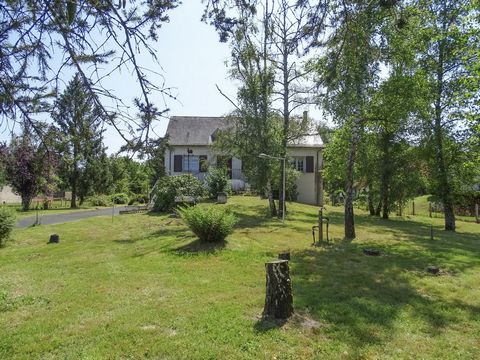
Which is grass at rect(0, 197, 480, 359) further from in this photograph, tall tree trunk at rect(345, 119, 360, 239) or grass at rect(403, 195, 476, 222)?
grass at rect(403, 195, 476, 222)

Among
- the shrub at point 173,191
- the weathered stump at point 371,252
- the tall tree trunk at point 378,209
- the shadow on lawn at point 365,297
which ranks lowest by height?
the shadow on lawn at point 365,297

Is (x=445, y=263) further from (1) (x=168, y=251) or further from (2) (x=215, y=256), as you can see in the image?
(1) (x=168, y=251)

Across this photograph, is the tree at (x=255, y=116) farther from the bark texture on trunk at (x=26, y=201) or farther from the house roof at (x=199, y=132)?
the bark texture on trunk at (x=26, y=201)

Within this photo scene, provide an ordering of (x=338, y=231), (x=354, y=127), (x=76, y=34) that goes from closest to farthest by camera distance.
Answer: (x=76, y=34) → (x=354, y=127) → (x=338, y=231)

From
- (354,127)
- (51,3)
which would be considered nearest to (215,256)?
(354,127)

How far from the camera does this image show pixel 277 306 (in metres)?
5.84

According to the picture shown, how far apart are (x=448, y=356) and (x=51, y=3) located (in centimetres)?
579

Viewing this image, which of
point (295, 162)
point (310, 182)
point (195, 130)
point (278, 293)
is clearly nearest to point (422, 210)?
point (310, 182)

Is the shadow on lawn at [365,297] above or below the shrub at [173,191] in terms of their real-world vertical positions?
below

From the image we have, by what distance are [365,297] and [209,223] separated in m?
5.40

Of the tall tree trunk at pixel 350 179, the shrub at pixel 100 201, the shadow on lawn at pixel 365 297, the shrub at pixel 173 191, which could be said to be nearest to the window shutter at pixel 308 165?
the shrub at pixel 173 191

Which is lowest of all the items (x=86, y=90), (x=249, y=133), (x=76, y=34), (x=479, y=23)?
(x=86, y=90)

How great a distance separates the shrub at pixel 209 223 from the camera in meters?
11.5

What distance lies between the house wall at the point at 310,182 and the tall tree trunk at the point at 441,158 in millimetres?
11820
